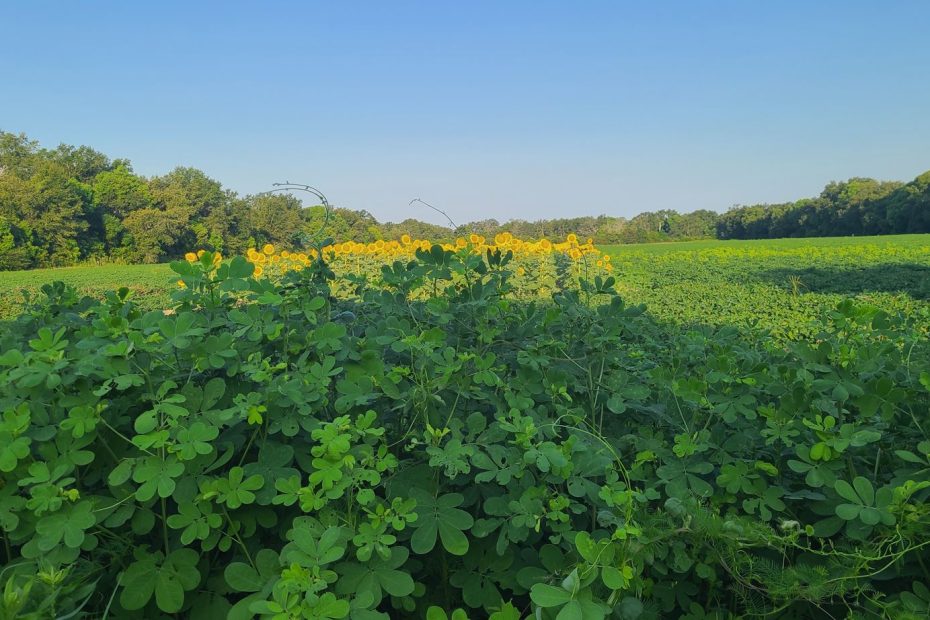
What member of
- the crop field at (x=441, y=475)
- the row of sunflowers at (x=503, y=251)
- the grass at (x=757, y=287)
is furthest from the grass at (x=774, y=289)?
the crop field at (x=441, y=475)

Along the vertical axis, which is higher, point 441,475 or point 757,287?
point 441,475

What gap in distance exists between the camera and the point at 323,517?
101 cm

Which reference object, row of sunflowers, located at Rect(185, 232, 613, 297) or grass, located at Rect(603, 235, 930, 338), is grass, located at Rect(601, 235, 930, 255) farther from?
row of sunflowers, located at Rect(185, 232, 613, 297)

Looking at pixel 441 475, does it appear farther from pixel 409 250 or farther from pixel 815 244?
pixel 815 244

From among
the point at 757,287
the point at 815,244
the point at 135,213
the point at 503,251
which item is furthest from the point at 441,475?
the point at 135,213

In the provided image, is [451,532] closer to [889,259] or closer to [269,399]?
[269,399]

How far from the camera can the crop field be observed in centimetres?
99

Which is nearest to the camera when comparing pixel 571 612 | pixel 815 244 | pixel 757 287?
pixel 571 612

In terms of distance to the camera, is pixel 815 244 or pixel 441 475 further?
pixel 815 244

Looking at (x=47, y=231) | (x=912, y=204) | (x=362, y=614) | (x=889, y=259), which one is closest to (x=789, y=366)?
(x=362, y=614)

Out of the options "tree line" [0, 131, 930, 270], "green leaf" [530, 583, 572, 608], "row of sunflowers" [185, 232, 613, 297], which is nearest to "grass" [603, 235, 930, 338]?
"row of sunflowers" [185, 232, 613, 297]

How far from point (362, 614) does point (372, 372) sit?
59cm

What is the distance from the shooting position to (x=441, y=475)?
1.25m

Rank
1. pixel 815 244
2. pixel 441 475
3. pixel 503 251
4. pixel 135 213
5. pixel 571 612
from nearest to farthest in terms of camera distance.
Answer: pixel 571 612 < pixel 441 475 < pixel 503 251 < pixel 815 244 < pixel 135 213
